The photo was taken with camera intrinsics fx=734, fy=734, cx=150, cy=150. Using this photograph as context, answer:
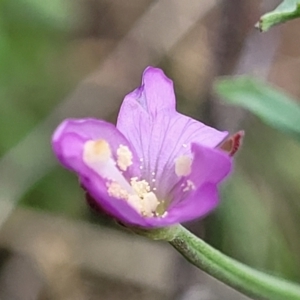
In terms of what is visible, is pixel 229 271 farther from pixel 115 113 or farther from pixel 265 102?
pixel 115 113

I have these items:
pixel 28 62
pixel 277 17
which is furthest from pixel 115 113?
pixel 277 17

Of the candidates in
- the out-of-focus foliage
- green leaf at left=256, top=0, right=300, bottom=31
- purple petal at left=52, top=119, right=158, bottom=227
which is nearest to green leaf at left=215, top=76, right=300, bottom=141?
green leaf at left=256, top=0, right=300, bottom=31

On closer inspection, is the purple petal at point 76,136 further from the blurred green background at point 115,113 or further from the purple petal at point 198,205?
the blurred green background at point 115,113

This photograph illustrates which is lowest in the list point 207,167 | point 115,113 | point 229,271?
point 115,113

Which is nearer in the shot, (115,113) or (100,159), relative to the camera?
(100,159)

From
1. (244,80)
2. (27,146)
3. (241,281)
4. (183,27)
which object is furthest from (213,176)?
Answer: (183,27)

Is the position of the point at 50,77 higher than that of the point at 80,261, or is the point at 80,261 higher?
the point at 50,77

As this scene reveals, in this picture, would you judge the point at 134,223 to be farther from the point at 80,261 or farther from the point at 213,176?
the point at 80,261

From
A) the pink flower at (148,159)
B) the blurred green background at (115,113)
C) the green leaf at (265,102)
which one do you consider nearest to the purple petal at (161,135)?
the pink flower at (148,159)
